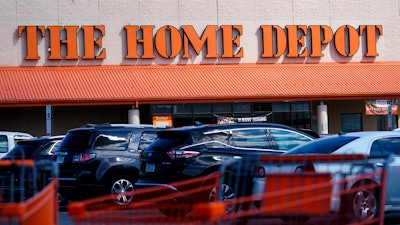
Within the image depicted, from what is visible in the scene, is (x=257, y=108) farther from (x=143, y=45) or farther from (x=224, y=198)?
(x=224, y=198)

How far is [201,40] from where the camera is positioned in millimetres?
40719

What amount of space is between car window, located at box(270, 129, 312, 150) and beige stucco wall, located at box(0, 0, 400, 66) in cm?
2533

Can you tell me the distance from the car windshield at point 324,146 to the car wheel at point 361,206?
194 inches

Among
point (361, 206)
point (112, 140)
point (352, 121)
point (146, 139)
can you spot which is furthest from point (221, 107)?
point (361, 206)

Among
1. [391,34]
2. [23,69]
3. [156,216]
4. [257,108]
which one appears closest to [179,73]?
[257,108]

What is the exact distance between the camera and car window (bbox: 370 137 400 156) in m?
13.1

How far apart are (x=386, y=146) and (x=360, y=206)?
543 centimetres

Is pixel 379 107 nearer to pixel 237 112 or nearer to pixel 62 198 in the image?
pixel 237 112

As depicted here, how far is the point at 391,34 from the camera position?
4284 cm

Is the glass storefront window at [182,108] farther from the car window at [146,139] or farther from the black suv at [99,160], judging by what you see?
the black suv at [99,160]

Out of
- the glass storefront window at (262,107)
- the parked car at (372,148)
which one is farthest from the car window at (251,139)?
the glass storefront window at (262,107)

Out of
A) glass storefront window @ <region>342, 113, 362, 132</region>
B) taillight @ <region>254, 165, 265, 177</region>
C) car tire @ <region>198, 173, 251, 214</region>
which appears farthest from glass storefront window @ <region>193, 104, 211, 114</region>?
taillight @ <region>254, 165, 265, 177</region>

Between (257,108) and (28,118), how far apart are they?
1119cm

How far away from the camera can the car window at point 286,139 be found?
1551 centimetres
